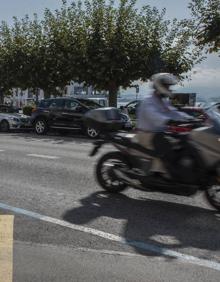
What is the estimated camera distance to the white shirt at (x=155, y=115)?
744 centimetres

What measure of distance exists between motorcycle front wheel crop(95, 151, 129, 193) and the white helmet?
1124mm

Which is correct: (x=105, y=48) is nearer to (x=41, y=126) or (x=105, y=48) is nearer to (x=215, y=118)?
(x=41, y=126)

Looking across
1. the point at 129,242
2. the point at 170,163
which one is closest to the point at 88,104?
the point at 170,163

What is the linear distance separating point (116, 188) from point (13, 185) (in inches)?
71.6

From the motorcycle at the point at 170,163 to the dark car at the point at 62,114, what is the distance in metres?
13.0

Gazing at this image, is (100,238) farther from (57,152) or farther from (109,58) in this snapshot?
(109,58)

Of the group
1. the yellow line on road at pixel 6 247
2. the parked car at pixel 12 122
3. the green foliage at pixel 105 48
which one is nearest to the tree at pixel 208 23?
the green foliage at pixel 105 48

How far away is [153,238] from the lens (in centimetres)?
591

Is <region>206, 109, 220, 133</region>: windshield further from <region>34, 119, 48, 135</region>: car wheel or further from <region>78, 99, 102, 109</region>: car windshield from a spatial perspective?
<region>34, 119, 48, 135</region>: car wheel

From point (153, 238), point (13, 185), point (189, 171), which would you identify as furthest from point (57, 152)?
point (153, 238)

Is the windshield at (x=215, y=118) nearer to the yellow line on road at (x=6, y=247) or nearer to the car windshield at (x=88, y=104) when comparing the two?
the yellow line on road at (x=6, y=247)

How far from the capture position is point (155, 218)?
6.76m

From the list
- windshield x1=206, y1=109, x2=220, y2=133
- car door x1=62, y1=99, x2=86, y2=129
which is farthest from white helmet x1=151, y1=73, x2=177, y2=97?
car door x1=62, y1=99, x2=86, y2=129

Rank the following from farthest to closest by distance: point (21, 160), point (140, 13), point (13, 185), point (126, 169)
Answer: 1. point (140, 13)
2. point (21, 160)
3. point (13, 185)
4. point (126, 169)
